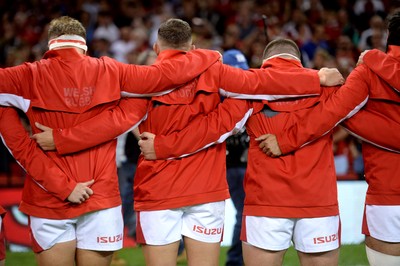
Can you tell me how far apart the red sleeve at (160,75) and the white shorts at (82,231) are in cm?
91

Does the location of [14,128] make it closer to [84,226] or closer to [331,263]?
[84,226]

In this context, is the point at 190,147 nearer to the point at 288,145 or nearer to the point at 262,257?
the point at 288,145

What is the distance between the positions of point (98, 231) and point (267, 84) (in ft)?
5.32

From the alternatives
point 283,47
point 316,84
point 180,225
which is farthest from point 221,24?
point 180,225

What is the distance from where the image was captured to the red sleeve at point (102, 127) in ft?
17.9

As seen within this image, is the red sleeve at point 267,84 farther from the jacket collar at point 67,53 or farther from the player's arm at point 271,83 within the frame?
the jacket collar at point 67,53

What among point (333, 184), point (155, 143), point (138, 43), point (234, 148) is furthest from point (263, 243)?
point (138, 43)

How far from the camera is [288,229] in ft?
A: 18.4

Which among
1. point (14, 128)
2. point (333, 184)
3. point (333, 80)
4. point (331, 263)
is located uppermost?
point (333, 80)

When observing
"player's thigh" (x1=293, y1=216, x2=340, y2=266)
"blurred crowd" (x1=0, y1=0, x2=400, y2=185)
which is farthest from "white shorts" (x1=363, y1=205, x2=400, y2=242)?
"blurred crowd" (x1=0, y1=0, x2=400, y2=185)

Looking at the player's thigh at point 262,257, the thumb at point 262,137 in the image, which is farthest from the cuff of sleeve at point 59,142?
the player's thigh at point 262,257

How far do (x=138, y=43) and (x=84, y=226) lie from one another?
8933 mm

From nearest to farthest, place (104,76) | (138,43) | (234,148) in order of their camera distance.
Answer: (104,76) → (234,148) → (138,43)

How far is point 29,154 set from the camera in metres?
5.52
